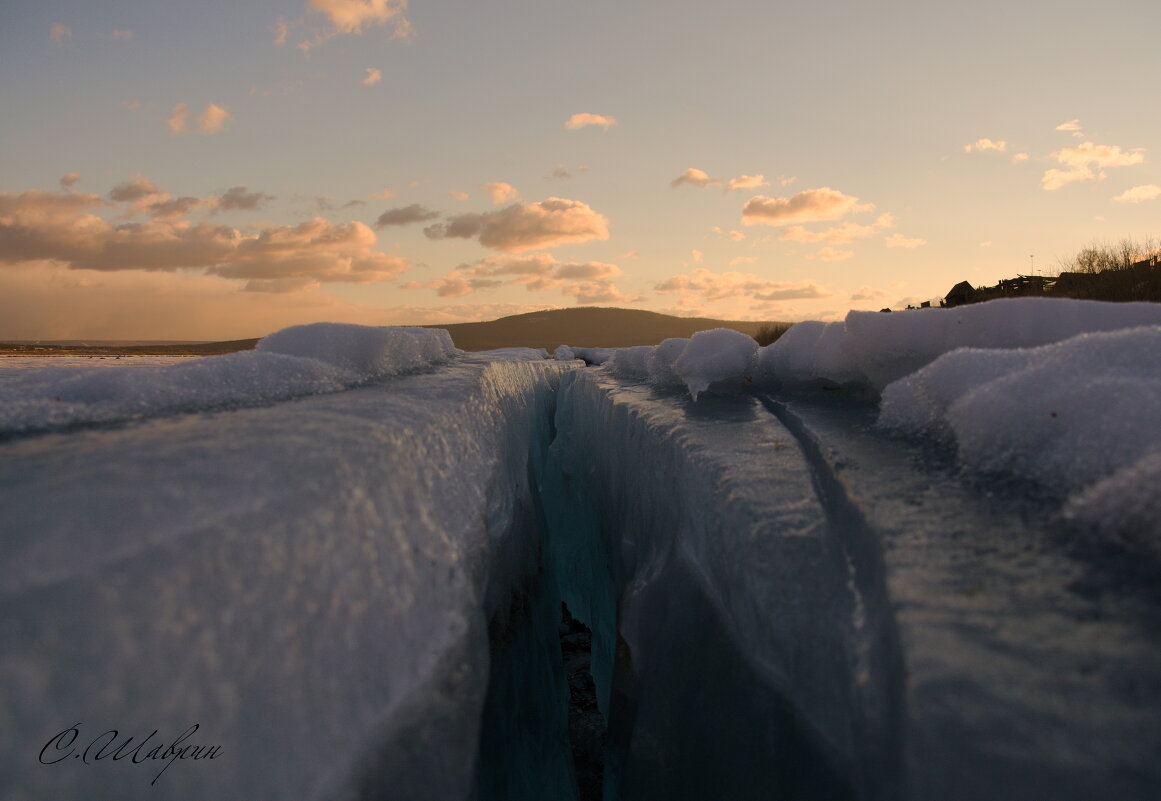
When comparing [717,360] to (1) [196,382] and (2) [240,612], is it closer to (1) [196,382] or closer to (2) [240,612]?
(1) [196,382]

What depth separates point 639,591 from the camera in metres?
1.88

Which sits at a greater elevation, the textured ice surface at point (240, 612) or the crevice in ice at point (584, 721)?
the textured ice surface at point (240, 612)

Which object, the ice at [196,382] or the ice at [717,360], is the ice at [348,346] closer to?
the ice at [196,382]

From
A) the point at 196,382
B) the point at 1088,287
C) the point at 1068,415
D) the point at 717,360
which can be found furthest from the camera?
the point at 1088,287

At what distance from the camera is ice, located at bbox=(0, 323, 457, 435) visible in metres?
1.28

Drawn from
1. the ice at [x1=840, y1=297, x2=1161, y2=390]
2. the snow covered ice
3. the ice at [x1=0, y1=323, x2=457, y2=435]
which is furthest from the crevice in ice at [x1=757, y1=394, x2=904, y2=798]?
the ice at [x1=0, y1=323, x2=457, y2=435]

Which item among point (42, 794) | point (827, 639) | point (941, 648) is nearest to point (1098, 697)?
point (941, 648)

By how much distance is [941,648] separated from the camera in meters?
0.72

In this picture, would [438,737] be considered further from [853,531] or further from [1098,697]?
[1098,697]

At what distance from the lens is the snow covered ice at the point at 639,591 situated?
670 mm

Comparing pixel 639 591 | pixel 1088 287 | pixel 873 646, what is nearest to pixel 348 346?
pixel 639 591
